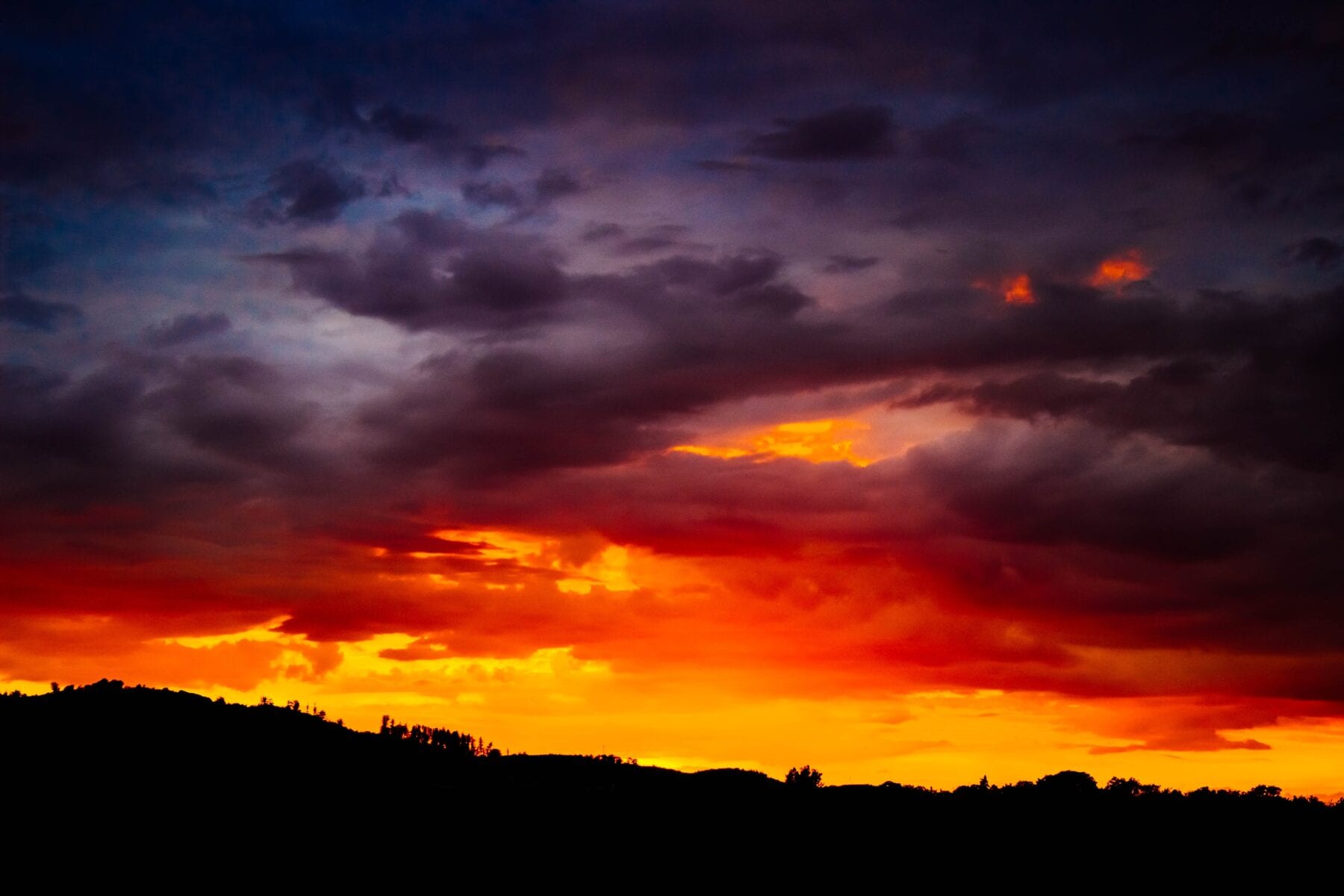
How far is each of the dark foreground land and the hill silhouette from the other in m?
0.09

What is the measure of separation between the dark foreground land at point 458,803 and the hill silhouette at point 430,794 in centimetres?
9

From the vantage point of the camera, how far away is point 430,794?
4200 cm

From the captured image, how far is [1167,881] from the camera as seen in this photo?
3784 centimetres

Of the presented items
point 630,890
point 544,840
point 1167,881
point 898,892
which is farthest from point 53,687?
point 1167,881

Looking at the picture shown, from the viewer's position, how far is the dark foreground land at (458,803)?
123ft

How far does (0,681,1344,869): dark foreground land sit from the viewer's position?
37438mm

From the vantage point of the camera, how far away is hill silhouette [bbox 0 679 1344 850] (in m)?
38.2

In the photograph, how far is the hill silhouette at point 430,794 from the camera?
125 feet

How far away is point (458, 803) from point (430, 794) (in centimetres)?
121

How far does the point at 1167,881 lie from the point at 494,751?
2657 centimetres

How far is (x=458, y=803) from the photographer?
4138 cm

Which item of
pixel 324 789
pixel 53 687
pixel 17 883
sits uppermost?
pixel 53 687

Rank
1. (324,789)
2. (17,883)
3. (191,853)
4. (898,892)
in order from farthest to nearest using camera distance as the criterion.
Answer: (324,789) → (898,892) → (191,853) → (17,883)

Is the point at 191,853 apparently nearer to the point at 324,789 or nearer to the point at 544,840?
the point at 324,789
